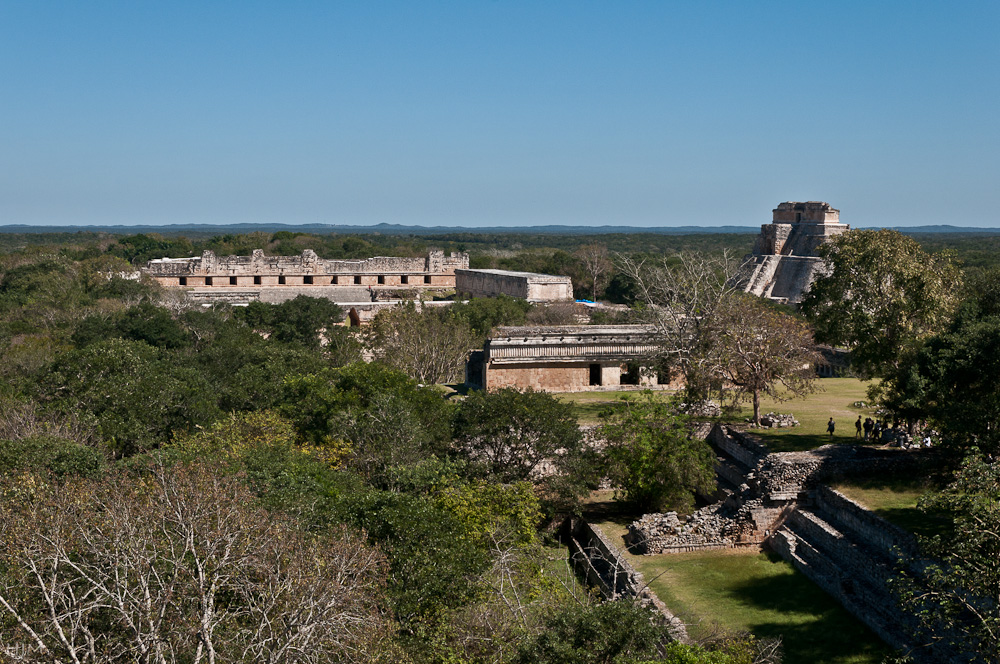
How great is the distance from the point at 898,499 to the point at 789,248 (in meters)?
29.8

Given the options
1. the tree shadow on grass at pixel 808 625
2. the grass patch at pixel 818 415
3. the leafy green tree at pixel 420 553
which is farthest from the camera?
the grass patch at pixel 818 415

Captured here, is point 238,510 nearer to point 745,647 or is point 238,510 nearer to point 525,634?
point 525,634

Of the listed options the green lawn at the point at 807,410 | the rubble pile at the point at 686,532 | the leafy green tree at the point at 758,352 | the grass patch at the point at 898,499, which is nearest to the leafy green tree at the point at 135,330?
the green lawn at the point at 807,410

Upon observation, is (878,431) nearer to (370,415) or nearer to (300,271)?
(370,415)

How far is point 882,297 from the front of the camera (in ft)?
54.7

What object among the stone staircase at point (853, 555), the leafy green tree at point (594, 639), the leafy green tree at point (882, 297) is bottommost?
the stone staircase at point (853, 555)

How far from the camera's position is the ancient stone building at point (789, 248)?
126 ft

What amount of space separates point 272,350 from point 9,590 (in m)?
13.7

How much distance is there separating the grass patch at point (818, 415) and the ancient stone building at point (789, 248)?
1604 centimetres

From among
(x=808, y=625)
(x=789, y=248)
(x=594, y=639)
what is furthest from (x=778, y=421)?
(x=789, y=248)

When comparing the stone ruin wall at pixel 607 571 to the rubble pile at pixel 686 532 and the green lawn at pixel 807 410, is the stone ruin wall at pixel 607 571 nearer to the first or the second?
the rubble pile at pixel 686 532

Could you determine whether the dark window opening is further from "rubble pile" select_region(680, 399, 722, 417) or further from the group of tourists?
the group of tourists

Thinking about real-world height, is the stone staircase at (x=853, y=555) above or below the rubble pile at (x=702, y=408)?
below

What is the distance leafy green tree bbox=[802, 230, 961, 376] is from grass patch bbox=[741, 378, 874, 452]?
1200 millimetres
